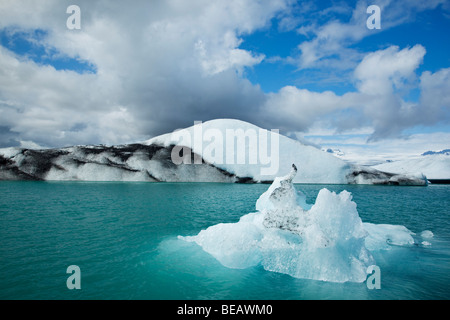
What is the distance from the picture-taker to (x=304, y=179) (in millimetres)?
33500

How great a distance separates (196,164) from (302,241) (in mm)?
30312

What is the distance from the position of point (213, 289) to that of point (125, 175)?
3324 cm

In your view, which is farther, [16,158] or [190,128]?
[190,128]

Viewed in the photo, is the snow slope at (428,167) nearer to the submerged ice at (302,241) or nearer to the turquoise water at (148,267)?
the turquoise water at (148,267)

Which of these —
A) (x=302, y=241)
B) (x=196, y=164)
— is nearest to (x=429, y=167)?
(x=196, y=164)

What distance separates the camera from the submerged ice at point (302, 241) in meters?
5.52

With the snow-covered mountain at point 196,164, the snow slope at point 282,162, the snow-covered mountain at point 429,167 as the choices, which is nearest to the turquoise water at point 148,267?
the snow slope at point 282,162

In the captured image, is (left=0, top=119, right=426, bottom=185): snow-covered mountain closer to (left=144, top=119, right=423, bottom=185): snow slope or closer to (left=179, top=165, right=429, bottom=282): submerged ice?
(left=144, top=119, right=423, bottom=185): snow slope

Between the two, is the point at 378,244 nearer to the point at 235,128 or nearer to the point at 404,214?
the point at 404,214

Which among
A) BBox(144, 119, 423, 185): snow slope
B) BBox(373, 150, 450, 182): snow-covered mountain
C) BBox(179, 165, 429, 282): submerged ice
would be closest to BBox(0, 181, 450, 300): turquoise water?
BBox(179, 165, 429, 282): submerged ice

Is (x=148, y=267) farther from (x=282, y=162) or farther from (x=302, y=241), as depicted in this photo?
(x=282, y=162)

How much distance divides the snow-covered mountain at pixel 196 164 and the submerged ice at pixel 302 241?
2688 cm
